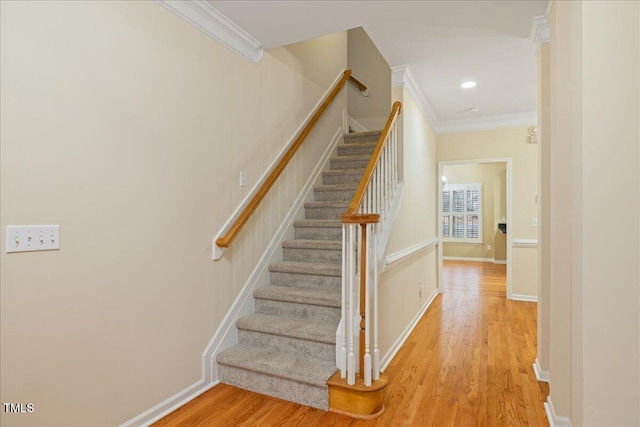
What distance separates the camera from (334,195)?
3936 mm

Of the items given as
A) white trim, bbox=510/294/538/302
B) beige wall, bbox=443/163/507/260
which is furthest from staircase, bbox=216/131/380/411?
beige wall, bbox=443/163/507/260

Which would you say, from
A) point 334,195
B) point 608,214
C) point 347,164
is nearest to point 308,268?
point 334,195

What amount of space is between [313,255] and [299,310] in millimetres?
618

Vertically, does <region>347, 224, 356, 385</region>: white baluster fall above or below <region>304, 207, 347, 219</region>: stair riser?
below

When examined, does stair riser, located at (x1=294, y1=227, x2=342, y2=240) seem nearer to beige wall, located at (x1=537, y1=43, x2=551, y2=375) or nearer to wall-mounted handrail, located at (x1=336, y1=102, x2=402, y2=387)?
wall-mounted handrail, located at (x1=336, y1=102, x2=402, y2=387)

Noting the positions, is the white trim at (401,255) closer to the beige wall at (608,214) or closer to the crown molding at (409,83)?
the beige wall at (608,214)

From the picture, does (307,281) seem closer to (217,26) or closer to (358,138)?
(217,26)

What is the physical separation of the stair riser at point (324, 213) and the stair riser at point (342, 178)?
54 centimetres

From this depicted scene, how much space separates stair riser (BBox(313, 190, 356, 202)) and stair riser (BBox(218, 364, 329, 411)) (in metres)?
2.01

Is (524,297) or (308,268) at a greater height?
(308,268)

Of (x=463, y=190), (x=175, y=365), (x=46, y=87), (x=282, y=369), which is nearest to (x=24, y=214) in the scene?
(x=46, y=87)

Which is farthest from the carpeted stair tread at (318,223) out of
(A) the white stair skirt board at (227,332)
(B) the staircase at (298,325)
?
(A) the white stair skirt board at (227,332)

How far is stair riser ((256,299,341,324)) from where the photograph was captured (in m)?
2.70

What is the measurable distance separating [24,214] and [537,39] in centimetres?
340
